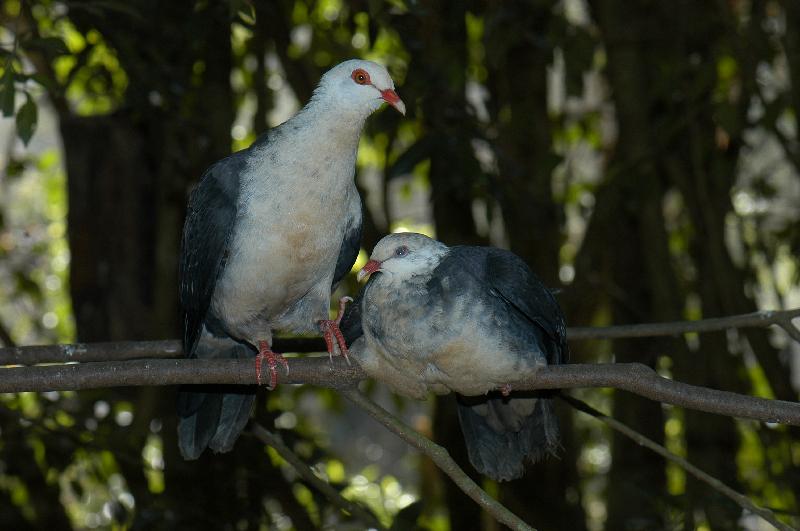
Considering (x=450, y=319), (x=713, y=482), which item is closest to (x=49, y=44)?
(x=450, y=319)

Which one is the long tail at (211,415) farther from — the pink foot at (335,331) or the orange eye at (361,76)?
the orange eye at (361,76)

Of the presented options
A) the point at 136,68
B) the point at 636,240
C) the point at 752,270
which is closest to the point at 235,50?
the point at 136,68

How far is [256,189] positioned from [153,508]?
4.44 feet

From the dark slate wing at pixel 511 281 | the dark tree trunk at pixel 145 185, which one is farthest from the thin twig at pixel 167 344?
the dark tree trunk at pixel 145 185

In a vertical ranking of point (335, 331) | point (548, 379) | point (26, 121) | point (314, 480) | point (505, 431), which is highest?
point (26, 121)

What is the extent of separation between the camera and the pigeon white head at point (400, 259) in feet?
8.27

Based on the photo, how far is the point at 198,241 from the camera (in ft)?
10.0

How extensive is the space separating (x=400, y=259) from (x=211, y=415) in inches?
39.4

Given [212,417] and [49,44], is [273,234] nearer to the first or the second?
[212,417]

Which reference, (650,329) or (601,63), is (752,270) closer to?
(601,63)

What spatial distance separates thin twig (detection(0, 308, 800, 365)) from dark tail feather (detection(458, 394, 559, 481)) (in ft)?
1.15

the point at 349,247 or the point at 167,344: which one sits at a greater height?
the point at 349,247

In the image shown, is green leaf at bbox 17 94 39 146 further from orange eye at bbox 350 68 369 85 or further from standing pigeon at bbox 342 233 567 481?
standing pigeon at bbox 342 233 567 481

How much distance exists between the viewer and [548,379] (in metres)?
2.33
